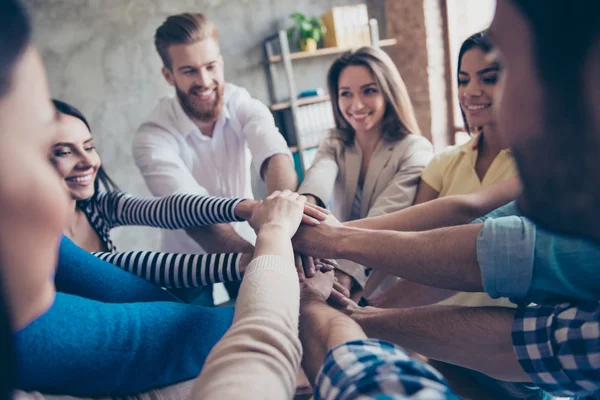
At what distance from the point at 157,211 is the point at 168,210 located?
1.6 inches

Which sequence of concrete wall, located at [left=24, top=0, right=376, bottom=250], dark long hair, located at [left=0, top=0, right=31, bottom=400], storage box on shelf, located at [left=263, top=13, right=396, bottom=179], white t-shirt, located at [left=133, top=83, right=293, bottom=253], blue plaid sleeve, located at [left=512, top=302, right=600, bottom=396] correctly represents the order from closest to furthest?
dark long hair, located at [left=0, top=0, right=31, bottom=400] < blue plaid sleeve, located at [left=512, top=302, right=600, bottom=396] < white t-shirt, located at [left=133, top=83, right=293, bottom=253] < concrete wall, located at [left=24, top=0, right=376, bottom=250] < storage box on shelf, located at [left=263, top=13, right=396, bottom=179]

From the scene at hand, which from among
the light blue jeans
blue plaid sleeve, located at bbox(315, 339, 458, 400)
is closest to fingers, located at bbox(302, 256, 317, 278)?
the light blue jeans

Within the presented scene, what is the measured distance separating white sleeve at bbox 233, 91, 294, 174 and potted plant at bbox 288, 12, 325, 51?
69.0 inches

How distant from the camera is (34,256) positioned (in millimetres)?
387

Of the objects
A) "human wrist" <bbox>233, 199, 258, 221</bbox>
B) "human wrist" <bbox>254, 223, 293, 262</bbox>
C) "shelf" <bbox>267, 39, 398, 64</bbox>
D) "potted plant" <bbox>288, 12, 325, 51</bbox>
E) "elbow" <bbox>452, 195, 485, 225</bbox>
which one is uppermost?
"potted plant" <bbox>288, 12, 325, 51</bbox>

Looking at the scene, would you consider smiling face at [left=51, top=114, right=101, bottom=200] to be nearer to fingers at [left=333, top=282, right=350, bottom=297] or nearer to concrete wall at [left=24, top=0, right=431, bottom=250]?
fingers at [left=333, top=282, right=350, bottom=297]

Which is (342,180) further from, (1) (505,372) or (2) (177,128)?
(1) (505,372)

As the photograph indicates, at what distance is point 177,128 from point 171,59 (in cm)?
34

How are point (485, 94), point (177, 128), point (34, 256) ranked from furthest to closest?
point (177, 128)
point (485, 94)
point (34, 256)

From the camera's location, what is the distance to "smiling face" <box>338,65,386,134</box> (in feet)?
6.47

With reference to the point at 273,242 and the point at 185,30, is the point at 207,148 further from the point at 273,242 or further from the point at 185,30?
the point at 273,242

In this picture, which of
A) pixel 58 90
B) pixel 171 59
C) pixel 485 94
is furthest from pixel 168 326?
pixel 58 90

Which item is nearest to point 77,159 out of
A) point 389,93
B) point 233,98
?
point 233,98

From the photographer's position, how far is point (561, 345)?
0.81 m
